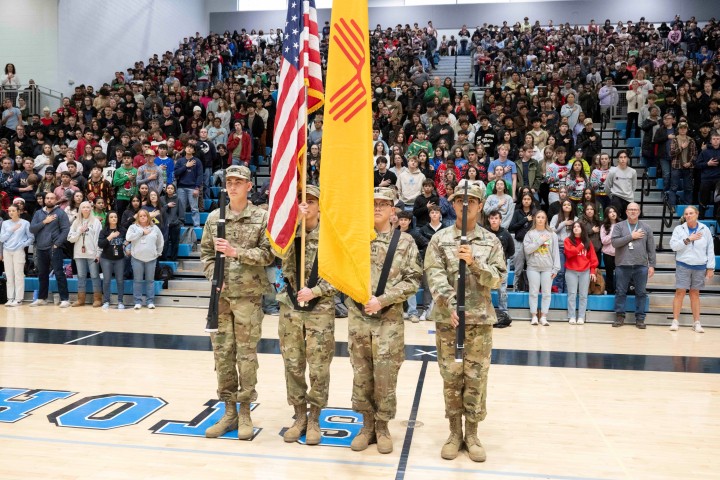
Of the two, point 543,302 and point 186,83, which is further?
point 186,83

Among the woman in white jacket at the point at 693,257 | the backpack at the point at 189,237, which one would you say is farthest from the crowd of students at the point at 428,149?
the woman in white jacket at the point at 693,257

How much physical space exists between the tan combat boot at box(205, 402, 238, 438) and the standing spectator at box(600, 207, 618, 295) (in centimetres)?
737

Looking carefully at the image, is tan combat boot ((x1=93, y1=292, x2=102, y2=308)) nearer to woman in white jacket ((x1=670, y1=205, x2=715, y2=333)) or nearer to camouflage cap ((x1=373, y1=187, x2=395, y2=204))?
camouflage cap ((x1=373, y1=187, x2=395, y2=204))

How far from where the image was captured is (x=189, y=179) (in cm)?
1223

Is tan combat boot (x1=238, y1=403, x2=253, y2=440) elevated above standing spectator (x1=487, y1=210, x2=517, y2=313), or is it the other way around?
standing spectator (x1=487, y1=210, x2=517, y2=313)

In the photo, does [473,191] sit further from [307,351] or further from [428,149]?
[428,149]

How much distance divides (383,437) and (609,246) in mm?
7015

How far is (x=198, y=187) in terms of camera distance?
12.5 m

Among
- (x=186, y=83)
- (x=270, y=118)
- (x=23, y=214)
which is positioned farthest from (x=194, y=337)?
(x=186, y=83)

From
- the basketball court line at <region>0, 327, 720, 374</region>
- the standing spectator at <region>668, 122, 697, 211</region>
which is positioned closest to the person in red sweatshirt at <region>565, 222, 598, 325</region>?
the basketball court line at <region>0, 327, 720, 374</region>

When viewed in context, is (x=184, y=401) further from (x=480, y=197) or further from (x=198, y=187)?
(x=198, y=187)

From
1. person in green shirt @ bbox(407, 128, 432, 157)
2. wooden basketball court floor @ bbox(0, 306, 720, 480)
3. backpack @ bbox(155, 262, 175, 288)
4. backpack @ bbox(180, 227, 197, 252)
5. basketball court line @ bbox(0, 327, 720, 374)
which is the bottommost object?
basketball court line @ bbox(0, 327, 720, 374)

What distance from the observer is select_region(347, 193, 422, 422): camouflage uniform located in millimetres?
4383

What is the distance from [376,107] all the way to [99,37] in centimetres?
1072
